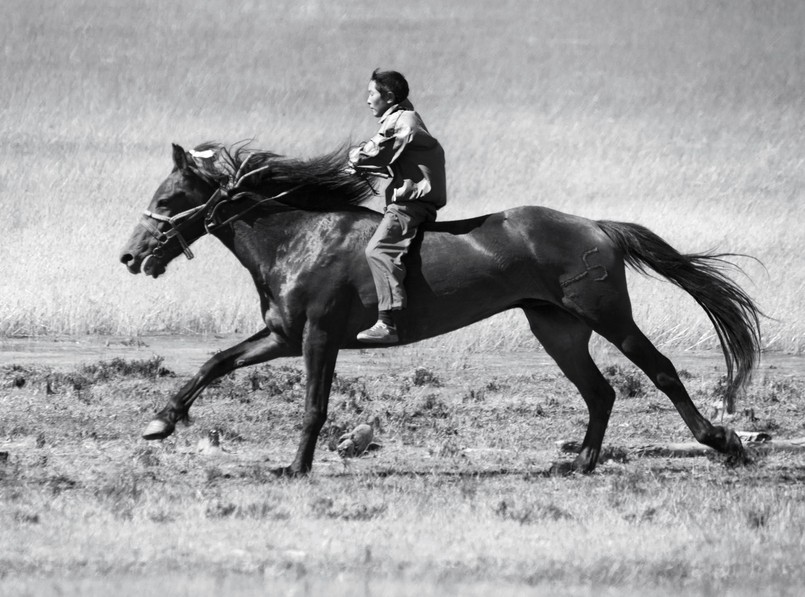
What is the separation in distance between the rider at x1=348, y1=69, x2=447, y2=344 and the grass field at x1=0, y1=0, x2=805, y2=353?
24.7ft

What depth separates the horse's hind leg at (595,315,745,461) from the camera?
9008 millimetres

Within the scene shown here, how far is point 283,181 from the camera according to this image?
9.30 meters

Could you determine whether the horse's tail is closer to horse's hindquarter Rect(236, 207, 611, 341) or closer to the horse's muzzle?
horse's hindquarter Rect(236, 207, 611, 341)

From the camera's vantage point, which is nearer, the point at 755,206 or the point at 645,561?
the point at 645,561

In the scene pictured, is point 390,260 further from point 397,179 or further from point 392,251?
point 397,179

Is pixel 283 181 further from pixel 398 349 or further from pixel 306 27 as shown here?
pixel 306 27

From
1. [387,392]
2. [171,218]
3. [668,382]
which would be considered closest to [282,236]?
[171,218]

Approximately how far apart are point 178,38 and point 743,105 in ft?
49.9

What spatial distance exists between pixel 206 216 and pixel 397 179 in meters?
1.12

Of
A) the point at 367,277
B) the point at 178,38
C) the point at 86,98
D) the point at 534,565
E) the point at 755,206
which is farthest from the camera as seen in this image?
the point at 178,38

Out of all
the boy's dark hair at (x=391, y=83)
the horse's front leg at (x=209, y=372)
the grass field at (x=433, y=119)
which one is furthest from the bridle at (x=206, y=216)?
the grass field at (x=433, y=119)

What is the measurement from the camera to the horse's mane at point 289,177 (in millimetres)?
9258

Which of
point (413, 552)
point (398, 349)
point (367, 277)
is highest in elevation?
point (367, 277)

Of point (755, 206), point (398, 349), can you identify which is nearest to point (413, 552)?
point (398, 349)
